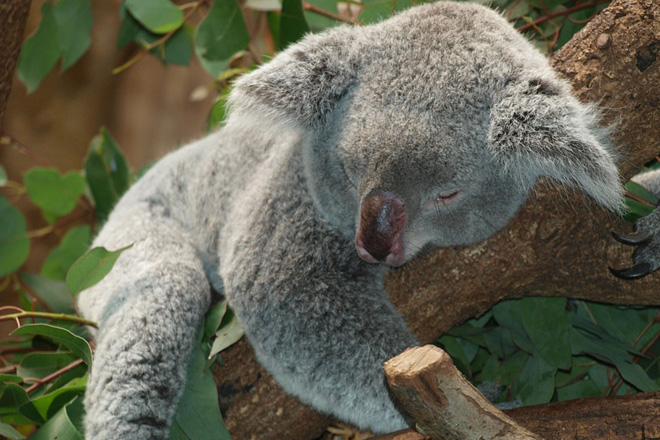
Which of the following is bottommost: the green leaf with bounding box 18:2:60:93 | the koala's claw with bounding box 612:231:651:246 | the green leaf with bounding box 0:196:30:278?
the koala's claw with bounding box 612:231:651:246

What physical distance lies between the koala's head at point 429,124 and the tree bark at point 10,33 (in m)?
1.12

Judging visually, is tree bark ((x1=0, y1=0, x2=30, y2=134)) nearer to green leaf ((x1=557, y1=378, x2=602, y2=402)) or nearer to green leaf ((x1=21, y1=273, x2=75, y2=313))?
green leaf ((x1=21, y1=273, x2=75, y2=313))

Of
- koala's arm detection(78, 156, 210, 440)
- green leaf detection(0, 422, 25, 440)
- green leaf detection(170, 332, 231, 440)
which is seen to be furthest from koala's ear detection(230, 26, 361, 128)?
green leaf detection(0, 422, 25, 440)

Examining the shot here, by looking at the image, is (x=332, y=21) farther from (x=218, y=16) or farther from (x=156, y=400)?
(x=156, y=400)

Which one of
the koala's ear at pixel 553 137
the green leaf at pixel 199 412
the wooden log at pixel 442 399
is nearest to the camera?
the wooden log at pixel 442 399

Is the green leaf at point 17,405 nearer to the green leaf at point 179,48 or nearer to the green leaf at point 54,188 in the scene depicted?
the green leaf at point 54,188

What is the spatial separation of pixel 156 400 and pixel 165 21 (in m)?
1.94

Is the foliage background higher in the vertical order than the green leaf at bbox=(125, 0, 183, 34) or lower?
lower

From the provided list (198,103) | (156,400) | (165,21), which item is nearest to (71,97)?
(198,103)

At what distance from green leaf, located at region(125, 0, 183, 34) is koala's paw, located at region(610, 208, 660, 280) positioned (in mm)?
2310

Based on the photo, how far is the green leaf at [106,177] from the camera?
12.5ft

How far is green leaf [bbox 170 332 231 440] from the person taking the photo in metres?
2.27

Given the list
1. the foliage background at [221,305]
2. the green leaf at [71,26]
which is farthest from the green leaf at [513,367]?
the green leaf at [71,26]

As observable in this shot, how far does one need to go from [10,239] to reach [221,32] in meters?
1.59
